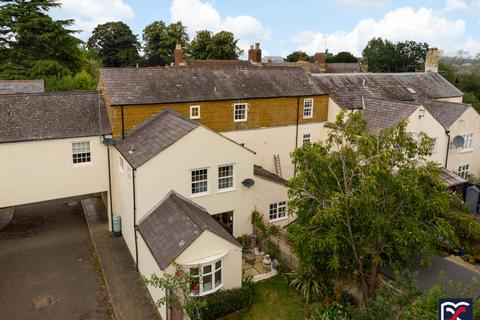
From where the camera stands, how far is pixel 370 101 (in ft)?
101

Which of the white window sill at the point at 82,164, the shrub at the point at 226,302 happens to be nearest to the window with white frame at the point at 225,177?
the shrub at the point at 226,302

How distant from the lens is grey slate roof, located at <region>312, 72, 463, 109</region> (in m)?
31.4

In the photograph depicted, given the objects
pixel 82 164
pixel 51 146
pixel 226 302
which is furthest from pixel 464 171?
pixel 51 146

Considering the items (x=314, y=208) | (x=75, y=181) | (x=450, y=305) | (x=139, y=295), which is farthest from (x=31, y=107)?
(x=450, y=305)

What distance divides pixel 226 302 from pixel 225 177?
6810 millimetres

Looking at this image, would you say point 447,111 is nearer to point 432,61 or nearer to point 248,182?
point 432,61

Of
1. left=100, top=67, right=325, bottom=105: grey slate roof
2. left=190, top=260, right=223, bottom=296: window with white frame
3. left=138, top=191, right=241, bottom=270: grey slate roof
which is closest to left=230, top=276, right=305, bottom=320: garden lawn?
left=190, top=260, right=223, bottom=296: window with white frame

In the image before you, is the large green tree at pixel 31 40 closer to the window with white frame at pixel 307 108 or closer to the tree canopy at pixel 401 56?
the window with white frame at pixel 307 108

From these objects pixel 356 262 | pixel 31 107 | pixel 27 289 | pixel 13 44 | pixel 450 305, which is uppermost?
pixel 13 44

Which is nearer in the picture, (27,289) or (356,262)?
(356,262)

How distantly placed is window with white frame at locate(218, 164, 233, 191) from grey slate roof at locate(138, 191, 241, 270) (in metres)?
1.83

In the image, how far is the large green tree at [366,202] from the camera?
493 inches

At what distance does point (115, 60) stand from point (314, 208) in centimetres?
8161

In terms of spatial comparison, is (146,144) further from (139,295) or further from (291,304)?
(291,304)
